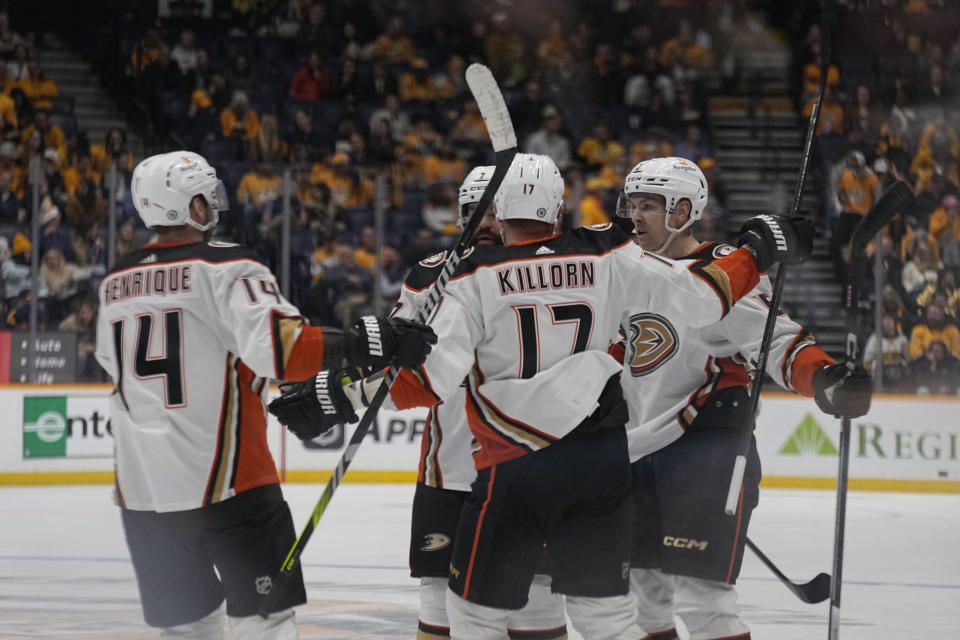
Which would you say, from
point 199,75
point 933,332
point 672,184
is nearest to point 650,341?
point 672,184

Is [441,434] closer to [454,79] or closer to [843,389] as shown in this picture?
[843,389]

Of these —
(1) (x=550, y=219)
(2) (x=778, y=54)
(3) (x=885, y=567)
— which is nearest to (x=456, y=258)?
(1) (x=550, y=219)

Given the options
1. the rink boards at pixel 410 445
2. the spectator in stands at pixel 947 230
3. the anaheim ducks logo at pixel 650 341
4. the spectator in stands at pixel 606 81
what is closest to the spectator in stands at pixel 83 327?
the rink boards at pixel 410 445

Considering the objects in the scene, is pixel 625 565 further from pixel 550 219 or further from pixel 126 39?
pixel 126 39

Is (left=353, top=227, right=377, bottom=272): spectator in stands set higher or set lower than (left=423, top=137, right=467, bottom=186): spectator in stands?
lower

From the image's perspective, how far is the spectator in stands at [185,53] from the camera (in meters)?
12.4

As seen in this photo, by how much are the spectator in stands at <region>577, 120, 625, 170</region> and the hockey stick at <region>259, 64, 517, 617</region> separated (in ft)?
28.7

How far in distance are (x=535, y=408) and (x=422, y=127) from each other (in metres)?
9.21

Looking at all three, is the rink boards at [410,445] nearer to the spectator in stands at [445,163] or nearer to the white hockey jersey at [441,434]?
the spectator in stands at [445,163]

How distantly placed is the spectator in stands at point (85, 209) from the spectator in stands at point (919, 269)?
5246 millimetres

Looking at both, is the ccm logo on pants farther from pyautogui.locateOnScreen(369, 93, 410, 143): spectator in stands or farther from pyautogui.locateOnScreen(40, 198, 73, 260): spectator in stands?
pyautogui.locateOnScreen(369, 93, 410, 143): spectator in stands

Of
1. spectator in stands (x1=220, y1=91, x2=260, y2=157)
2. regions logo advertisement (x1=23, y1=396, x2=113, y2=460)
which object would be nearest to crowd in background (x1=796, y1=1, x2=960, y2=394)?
spectator in stands (x1=220, y1=91, x2=260, y2=157)

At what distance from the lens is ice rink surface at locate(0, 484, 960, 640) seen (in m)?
5.13

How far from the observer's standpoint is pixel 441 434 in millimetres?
3947
